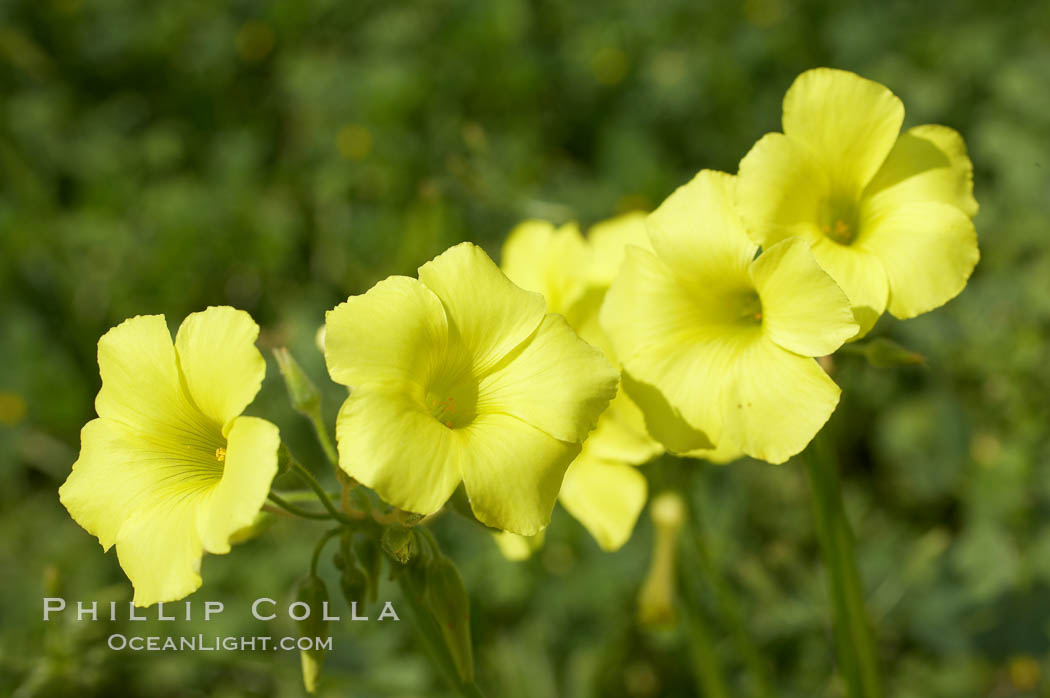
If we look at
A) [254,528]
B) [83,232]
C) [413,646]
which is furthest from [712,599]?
[83,232]

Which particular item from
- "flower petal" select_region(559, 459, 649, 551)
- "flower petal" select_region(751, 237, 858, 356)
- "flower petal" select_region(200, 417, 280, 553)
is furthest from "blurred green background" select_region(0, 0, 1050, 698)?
"flower petal" select_region(200, 417, 280, 553)

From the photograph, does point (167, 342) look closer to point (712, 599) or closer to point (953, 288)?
point (953, 288)

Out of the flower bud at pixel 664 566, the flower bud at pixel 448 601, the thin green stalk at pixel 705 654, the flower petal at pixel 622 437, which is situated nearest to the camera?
the flower bud at pixel 448 601

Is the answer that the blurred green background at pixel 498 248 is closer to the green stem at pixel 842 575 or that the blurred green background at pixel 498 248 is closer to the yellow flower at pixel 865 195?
the green stem at pixel 842 575

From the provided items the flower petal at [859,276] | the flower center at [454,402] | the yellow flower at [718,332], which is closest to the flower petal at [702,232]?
the yellow flower at [718,332]

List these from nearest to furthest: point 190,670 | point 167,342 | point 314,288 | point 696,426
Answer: point 167,342 → point 696,426 → point 190,670 → point 314,288

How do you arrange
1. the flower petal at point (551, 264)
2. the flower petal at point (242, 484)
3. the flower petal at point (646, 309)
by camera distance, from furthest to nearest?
the flower petal at point (551, 264) → the flower petal at point (646, 309) → the flower petal at point (242, 484)
